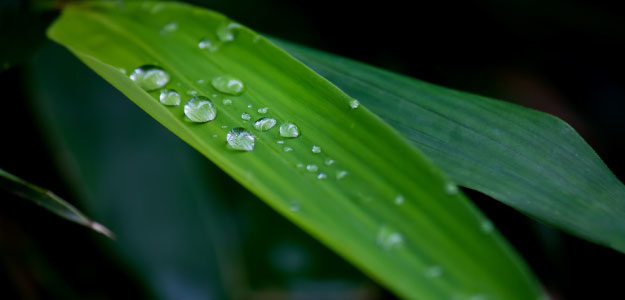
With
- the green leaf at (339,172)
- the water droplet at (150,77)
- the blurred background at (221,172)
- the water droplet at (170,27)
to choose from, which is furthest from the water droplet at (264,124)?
the blurred background at (221,172)

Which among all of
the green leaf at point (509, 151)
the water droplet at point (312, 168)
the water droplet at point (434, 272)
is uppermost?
the water droplet at point (312, 168)

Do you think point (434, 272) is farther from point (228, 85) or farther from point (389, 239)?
point (228, 85)

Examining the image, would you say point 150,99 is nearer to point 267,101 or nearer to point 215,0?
point 267,101

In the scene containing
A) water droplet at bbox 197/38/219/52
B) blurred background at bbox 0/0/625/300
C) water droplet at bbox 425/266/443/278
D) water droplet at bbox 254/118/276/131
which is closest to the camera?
water droplet at bbox 425/266/443/278

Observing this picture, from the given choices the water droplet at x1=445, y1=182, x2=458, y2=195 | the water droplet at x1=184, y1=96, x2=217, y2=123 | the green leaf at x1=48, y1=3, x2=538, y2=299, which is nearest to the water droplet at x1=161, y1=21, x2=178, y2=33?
the green leaf at x1=48, y1=3, x2=538, y2=299

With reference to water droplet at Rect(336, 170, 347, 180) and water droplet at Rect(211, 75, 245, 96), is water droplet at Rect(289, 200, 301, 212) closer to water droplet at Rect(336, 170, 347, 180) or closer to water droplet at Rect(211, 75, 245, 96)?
water droplet at Rect(336, 170, 347, 180)

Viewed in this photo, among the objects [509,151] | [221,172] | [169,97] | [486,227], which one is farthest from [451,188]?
[221,172]

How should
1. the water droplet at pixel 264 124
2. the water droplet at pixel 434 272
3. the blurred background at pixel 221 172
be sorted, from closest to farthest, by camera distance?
1. the water droplet at pixel 434 272
2. the water droplet at pixel 264 124
3. the blurred background at pixel 221 172

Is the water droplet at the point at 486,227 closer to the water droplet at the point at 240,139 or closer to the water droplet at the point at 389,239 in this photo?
the water droplet at the point at 389,239
